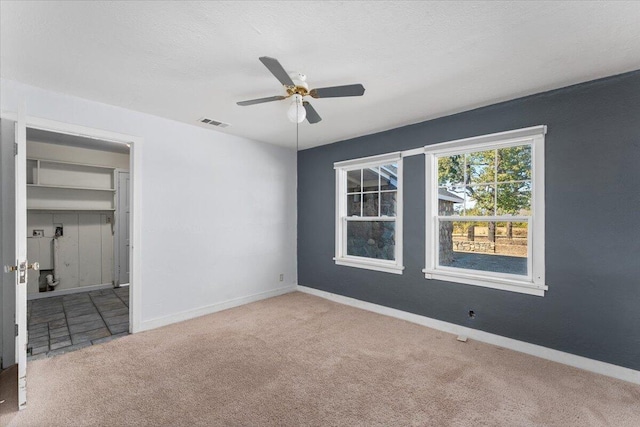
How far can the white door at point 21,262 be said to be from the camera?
1993 mm

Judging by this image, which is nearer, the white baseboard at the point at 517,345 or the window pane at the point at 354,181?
the white baseboard at the point at 517,345

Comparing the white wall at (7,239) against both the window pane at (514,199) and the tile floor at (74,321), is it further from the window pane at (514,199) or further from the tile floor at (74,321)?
the window pane at (514,199)

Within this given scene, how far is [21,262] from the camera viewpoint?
2002 mm

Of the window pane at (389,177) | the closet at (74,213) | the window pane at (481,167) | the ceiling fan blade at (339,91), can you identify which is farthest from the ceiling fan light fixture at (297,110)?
the closet at (74,213)

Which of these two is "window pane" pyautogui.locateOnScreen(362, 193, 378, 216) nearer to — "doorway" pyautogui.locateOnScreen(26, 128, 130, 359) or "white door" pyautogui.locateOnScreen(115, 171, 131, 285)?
"doorway" pyautogui.locateOnScreen(26, 128, 130, 359)

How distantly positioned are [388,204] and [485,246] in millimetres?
1332

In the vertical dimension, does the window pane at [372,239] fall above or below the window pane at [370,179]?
below

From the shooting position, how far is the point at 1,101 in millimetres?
2490

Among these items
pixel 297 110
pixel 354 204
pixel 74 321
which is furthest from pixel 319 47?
pixel 74 321

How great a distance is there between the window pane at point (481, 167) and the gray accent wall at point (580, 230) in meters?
0.26

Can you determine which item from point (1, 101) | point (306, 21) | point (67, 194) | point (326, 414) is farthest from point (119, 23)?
point (67, 194)

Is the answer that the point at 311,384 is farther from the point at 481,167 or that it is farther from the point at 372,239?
the point at 481,167

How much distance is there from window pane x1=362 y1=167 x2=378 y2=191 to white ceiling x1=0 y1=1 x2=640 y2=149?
135cm

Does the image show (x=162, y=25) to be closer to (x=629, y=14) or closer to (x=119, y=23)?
(x=119, y=23)
